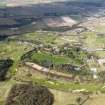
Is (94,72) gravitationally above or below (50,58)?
below

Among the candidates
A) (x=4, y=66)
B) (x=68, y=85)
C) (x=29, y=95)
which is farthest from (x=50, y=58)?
(x=29, y=95)

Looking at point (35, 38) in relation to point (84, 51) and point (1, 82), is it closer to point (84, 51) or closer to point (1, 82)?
point (84, 51)

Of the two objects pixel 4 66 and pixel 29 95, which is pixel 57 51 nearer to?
pixel 4 66

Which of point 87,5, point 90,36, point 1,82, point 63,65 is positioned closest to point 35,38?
point 90,36

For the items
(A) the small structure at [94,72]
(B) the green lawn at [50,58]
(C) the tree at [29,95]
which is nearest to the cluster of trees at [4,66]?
(B) the green lawn at [50,58]

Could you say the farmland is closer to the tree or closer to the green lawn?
the green lawn
